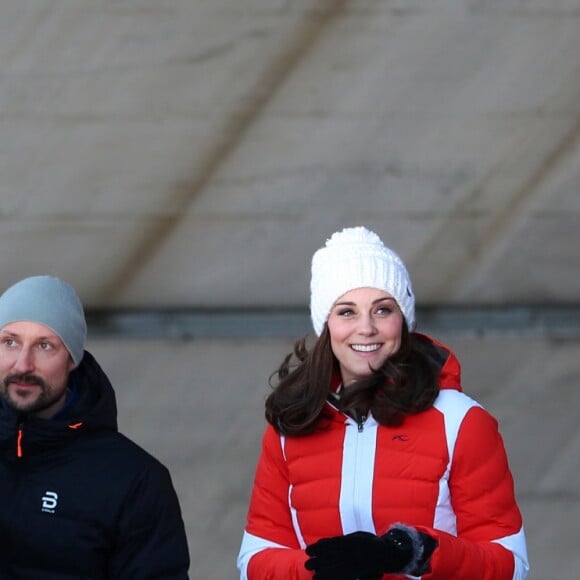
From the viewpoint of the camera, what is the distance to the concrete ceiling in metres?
4.60

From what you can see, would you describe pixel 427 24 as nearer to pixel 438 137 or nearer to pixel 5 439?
pixel 438 137

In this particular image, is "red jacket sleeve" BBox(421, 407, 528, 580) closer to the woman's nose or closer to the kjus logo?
the woman's nose

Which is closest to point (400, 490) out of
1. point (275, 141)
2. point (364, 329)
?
point (364, 329)

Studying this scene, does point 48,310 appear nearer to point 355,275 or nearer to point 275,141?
point 355,275

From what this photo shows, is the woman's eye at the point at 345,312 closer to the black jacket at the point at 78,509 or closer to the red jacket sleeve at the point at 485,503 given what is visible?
the red jacket sleeve at the point at 485,503

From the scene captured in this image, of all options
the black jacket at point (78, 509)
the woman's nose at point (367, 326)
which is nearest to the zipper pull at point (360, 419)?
the woman's nose at point (367, 326)

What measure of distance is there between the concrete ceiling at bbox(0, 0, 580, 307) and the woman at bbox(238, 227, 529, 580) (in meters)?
1.59

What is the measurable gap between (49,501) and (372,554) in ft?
2.32

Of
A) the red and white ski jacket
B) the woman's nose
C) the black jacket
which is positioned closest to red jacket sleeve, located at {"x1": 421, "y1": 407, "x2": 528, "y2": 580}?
the red and white ski jacket

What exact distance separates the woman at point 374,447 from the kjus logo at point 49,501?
15.4 inches

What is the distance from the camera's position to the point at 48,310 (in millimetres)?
3094

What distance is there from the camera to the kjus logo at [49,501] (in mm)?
2994

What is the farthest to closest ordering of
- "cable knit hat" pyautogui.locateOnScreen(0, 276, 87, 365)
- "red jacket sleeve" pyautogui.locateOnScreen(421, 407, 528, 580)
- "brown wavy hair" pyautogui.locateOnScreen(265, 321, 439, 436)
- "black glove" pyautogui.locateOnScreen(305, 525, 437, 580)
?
"cable knit hat" pyautogui.locateOnScreen(0, 276, 87, 365)
"brown wavy hair" pyautogui.locateOnScreen(265, 321, 439, 436)
"red jacket sleeve" pyautogui.locateOnScreen(421, 407, 528, 580)
"black glove" pyautogui.locateOnScreen(305, 525, 437, 580)

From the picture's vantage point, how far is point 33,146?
4617mm
